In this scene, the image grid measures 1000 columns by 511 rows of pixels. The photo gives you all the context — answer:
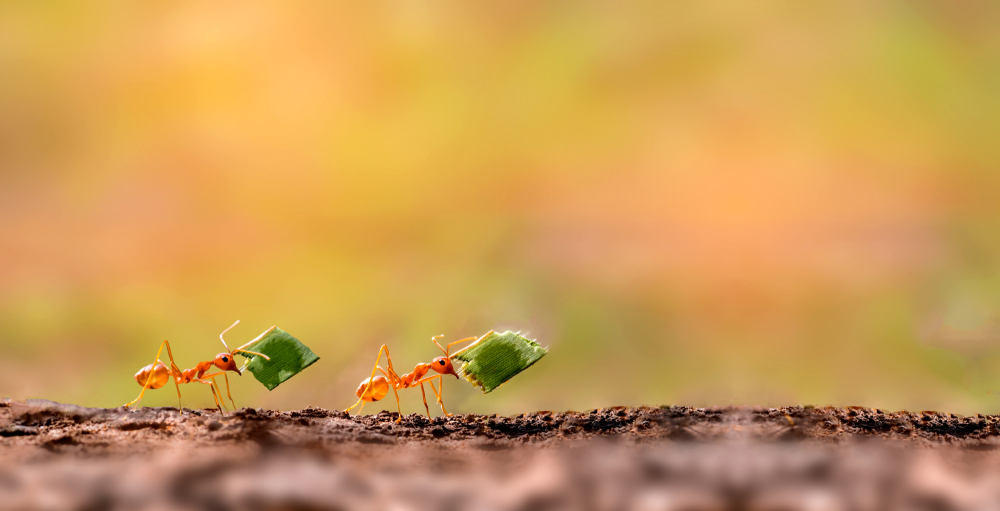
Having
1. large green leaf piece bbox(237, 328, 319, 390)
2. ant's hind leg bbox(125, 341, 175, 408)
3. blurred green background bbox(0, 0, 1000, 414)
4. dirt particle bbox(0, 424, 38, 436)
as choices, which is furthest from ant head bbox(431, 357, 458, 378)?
dirt particle bbox(0, 424, 38, 436)

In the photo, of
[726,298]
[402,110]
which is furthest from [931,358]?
[402,110]

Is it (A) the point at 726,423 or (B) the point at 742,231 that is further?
(B) the point at 742,231

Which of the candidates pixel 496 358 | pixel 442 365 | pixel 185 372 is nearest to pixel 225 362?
pixel 185 372

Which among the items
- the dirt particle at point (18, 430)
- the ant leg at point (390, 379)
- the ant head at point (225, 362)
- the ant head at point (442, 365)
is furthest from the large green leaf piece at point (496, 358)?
the dirt particle at point (18, 430)

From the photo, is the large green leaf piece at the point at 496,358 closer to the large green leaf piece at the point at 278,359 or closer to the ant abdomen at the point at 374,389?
the ant abdomen at the point at 374,389

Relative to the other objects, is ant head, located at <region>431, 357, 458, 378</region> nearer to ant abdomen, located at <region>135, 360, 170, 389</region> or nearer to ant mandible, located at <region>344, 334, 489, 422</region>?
ant mandible, located at <region>344, 334, 489, 422</region>

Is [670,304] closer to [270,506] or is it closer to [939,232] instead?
[939,232]

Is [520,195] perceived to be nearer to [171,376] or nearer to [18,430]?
[171,376]

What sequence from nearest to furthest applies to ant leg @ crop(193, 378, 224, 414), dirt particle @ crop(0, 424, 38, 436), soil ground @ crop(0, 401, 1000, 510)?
soil ground @ crop(0, 401, 1000, 510)
dirt particle @ crop(0, 424, 38, 436)
ant leg @ crop(193, 378, 224, 414)
